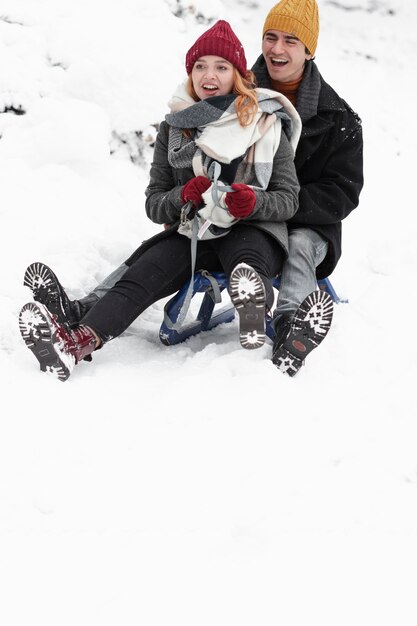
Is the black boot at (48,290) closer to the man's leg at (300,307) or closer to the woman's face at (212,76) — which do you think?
the man's leg at (300,307)

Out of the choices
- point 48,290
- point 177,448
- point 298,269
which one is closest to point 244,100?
point 298,269

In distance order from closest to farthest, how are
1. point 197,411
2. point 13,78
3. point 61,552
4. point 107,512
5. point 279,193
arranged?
point 61,552, point 107,512, point 197,411, point 279,193, point 13,78

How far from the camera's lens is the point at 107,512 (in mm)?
2090

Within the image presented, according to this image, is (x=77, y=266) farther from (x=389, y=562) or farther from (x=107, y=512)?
(x=389, y=562)

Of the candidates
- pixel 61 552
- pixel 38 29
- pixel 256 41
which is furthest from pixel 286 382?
pixel 256 41

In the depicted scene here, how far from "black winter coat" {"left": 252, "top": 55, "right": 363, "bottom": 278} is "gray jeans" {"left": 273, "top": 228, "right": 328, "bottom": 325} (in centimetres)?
7

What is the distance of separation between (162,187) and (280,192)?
0.51m

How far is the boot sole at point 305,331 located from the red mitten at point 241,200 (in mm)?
390

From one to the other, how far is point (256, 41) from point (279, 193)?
381cm

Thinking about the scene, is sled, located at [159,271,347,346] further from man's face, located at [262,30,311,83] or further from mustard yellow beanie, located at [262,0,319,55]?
mustard yellow beanie, located at [262,0,319,55]

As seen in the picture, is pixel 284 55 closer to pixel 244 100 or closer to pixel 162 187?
pixel 244 100

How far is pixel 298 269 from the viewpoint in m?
3.03

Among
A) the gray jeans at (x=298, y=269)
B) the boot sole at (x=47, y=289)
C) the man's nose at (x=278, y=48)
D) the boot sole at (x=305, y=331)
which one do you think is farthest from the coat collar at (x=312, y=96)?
the boot sole at (x=47, y=289)

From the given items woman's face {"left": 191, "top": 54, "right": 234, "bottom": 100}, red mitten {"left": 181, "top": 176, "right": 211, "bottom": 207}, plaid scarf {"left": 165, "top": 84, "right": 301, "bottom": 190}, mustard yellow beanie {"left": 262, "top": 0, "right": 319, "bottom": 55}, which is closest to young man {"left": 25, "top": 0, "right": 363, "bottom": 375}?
mustard yellow beanie {"left": 262, "top": 0, "right": 319, "bottom": 55}
